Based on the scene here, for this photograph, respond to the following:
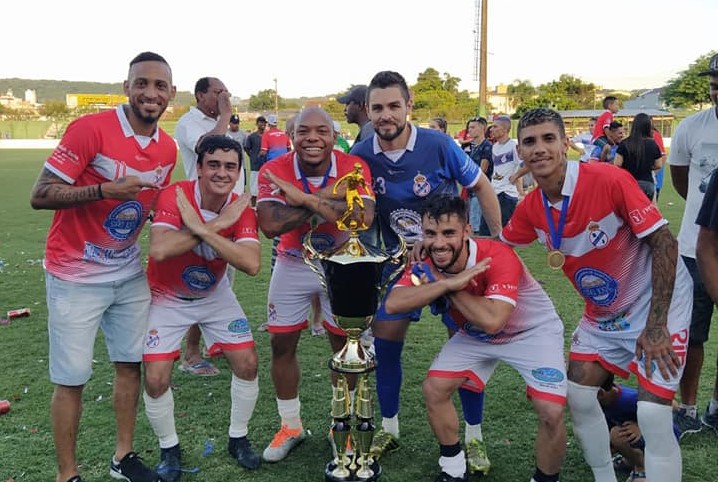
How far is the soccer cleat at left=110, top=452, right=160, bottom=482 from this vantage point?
3562mm

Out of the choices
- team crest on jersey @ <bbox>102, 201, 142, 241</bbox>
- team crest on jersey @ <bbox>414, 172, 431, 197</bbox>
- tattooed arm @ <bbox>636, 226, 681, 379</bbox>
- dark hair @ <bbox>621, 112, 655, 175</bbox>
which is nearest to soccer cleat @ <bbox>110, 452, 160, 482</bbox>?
team crest on jersey @ <bbox>102, 201, 142, 241</bbox>

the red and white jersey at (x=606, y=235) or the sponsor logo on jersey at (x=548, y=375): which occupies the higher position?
the red and white jersey at (x=606, y=235)

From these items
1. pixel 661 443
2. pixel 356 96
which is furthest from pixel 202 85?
pixel 661 443

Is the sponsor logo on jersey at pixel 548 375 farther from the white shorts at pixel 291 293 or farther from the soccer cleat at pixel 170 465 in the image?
the soccer cleat at pixel 170 465

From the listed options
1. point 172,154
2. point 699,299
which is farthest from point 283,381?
point 699,299

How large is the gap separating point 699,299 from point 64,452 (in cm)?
386

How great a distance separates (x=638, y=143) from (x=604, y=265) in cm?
542

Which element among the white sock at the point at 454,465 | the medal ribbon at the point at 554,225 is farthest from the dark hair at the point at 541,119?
the white sock at the point at 454,465

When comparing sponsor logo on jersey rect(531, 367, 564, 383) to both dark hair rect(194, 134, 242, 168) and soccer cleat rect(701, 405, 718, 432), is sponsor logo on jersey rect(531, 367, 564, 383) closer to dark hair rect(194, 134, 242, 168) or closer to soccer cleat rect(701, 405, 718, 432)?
soccer cleat rect(701, 405, 718, 432)

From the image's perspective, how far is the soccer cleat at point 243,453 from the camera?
3752mm

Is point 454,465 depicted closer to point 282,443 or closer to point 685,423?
point 282,443

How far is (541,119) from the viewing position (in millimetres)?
3244

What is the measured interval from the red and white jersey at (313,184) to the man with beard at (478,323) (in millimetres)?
634

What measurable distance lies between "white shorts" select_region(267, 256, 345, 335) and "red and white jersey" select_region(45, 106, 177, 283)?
92 cm
